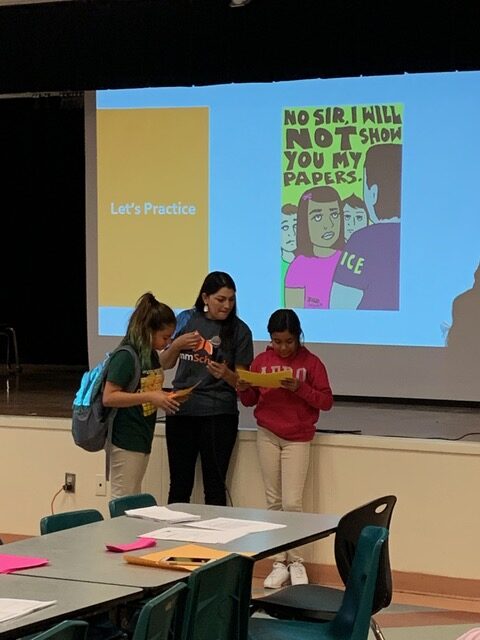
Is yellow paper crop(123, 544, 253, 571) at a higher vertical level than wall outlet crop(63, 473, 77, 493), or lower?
higher

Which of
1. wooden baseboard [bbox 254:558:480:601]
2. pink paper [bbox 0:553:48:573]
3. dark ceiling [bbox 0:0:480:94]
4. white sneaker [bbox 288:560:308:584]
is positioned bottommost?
wooden baseboard [bbox 254:558:480:601]

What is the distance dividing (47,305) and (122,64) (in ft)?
20.1

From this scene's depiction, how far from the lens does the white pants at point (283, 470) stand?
5379 millimetres

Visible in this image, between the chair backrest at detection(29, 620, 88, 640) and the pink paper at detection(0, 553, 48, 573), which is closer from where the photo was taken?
the chair backrest at detection(29, 620, 88, 640)

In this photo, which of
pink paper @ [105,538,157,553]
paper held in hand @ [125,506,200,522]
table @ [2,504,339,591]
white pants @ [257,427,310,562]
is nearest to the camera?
table @ [2,504,339,591]

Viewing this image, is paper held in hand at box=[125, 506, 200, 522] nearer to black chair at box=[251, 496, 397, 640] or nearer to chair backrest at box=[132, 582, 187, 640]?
black chair at box=[251, 496, 397, 640]

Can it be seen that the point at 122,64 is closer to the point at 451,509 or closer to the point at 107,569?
the point at 451,509

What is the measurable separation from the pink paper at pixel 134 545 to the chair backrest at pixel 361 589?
637 millimetres

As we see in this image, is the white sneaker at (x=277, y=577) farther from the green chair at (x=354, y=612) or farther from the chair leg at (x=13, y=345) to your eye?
the chair leg at (x=13, y=345)

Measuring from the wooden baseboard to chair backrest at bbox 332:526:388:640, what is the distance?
1.93m

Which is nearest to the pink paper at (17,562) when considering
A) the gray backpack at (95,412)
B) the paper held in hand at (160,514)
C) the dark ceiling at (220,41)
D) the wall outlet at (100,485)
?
the paper held in hand at (160,514)

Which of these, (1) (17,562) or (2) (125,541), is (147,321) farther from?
(1) (17,562)

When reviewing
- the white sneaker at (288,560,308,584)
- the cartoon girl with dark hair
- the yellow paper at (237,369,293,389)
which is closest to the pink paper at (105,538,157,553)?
the yellow paper at (237,369,293,389)

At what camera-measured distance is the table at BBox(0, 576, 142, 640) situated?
2516 millimetres
